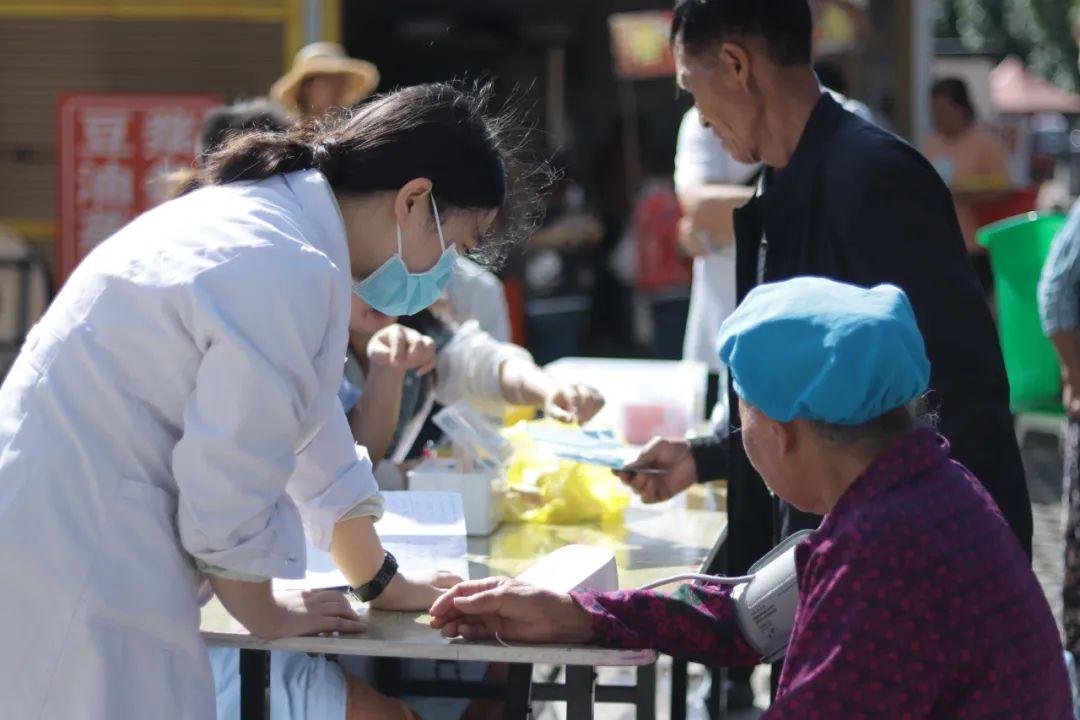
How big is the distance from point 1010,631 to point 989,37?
30.4 m

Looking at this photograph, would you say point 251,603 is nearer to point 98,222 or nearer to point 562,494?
point 562,494

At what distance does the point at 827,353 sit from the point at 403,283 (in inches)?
27.7

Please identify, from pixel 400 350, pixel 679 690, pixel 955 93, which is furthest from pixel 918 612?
pixel 955 93

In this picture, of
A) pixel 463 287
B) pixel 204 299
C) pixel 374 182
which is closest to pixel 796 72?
pixel 374 182

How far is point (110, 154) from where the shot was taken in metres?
5.91

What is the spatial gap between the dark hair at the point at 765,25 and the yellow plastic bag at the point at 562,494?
0.83 metres

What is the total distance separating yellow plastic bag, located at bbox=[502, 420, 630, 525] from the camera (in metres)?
2.59

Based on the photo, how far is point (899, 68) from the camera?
758 cm

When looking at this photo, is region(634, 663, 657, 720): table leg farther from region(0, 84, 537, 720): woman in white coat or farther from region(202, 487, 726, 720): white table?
region(0, 84, 537, 720): woman in white coat

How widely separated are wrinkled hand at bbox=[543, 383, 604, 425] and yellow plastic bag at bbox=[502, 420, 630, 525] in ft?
0.72

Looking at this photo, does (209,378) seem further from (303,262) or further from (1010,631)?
(1010,631)

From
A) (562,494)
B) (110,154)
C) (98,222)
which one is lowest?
(562,494)

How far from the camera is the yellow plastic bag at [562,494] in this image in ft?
8.51

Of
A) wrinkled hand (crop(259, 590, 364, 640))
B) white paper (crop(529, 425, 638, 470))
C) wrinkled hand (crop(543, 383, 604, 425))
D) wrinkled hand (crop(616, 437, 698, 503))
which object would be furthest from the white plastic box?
wrinkled hand (crop(259, 590, 364, 640))
